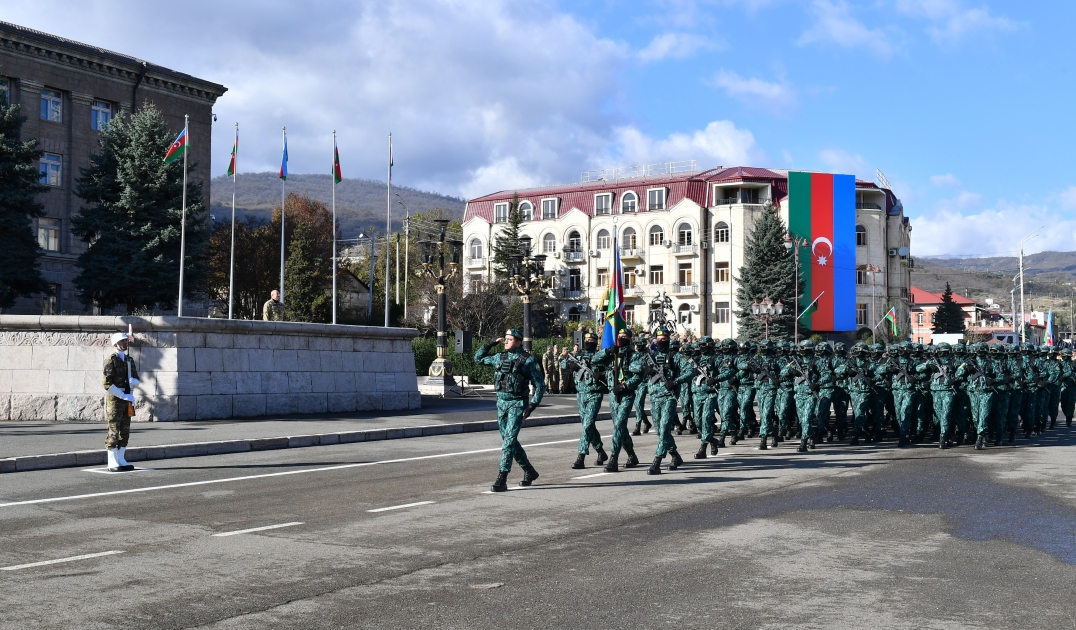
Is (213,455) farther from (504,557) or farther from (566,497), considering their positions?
(504,557)

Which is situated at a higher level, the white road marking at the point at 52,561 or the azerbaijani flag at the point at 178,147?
the azerbaijani flag at the point at 178,147

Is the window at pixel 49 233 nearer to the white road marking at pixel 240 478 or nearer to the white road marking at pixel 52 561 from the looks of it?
the white road marking at pixel 240 478

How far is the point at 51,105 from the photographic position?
1873 inches

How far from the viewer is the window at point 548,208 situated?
77875 millimetres

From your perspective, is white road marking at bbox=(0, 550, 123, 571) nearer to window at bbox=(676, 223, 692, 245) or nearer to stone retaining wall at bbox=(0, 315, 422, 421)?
stone retaining wall at bbox=(0, 315, 422, 421)

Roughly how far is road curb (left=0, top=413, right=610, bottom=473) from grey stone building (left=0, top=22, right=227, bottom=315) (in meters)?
29.6

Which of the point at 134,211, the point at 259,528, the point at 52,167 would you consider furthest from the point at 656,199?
the point at 259,528

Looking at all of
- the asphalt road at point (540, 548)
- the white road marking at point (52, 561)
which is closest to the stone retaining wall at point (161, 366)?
the asphalt road at point (540, 548)

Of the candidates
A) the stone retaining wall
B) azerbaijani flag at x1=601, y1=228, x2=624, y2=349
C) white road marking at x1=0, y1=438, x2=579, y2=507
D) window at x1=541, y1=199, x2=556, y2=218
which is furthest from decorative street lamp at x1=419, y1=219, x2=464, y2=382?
window at x1=541, y1=199, x2=556, y2=218

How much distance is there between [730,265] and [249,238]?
1306 inches

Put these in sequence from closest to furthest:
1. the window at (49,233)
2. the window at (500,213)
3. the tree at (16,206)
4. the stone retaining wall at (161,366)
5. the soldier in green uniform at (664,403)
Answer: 1. the soldier in green uniform at (664,403)
2. the stone retaining wall at (161,366)
3. the tree at (16,206)
4. the window at (49,233)
5. the window at (500,213)

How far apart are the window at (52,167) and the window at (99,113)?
243 cm

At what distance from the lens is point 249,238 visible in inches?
2542

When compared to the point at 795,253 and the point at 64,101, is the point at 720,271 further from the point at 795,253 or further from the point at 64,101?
the point at 64,101
